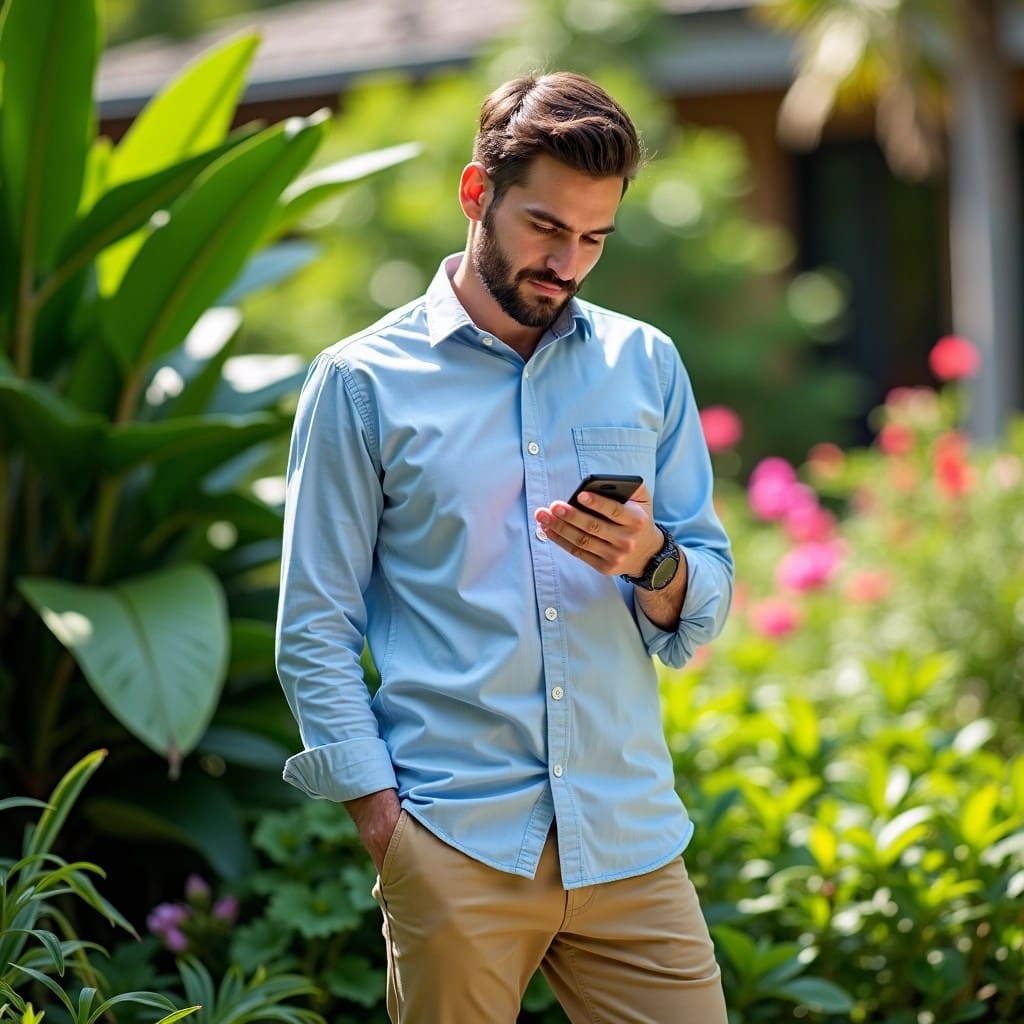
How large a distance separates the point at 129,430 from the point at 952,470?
126 inches

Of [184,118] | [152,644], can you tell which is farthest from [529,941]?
[184,118]

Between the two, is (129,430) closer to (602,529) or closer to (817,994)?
(602,529)

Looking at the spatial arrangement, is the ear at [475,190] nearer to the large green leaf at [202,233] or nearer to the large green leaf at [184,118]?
the large green leaf at [202,233]

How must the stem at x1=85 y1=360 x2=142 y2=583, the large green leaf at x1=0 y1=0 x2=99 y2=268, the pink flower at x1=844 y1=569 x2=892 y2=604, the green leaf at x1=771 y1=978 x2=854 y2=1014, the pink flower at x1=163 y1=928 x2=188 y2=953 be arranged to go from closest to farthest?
the green leaf at x1=771 y1=978 x2=854 y2=1014 < the pink flower at x1=163 y1=928 x2=188 y2=953 < the large green leaf at x1=0 y1=0 x2=99 y2=268 < the stem at x1=85 y1=360 x2=142 y2=583 < the pink flower at x1=844 y1=569 x2=892 y2=604

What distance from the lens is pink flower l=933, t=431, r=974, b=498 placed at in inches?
220

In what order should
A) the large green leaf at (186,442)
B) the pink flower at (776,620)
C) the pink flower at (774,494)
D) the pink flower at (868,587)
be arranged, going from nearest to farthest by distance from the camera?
the large green leaf at (186,442), the pink flower at (776,620), the pink flower at (868,587), the pink flower at (774,494)

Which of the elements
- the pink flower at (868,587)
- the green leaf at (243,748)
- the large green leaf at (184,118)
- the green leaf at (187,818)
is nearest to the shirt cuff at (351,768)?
the green leaf at (187,818)

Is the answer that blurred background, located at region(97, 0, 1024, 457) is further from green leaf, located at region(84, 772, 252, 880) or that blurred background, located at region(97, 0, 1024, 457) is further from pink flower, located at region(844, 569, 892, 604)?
green leaf, located at region(84, 772, 252, 880)

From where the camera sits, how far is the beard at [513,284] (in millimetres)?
2336

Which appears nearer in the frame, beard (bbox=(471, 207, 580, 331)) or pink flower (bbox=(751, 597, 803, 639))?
beard (bbox=(471, 207, 580, 331))

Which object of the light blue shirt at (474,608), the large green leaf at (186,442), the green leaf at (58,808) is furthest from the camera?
the large green leaf at (186,442)

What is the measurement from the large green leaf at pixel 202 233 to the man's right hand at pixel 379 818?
1.76 meters

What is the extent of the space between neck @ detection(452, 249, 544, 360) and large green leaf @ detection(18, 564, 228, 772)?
111 cm

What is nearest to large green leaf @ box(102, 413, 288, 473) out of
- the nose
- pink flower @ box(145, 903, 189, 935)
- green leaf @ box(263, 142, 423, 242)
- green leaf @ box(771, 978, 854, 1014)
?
green leaf @ box(263, 142, 423, 242)
